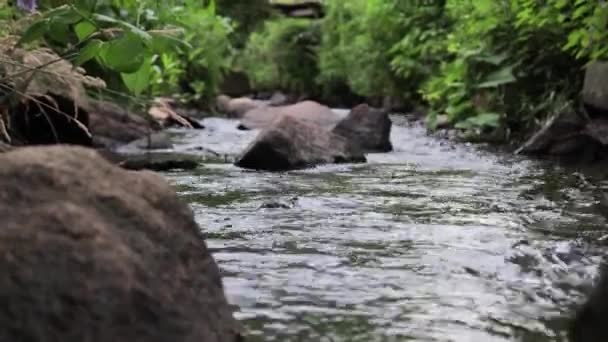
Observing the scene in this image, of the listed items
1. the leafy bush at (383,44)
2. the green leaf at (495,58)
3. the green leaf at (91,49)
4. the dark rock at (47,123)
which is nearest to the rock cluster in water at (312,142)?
the dark rock at (47,123)

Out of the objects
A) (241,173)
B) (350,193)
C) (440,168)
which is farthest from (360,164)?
(350,193)

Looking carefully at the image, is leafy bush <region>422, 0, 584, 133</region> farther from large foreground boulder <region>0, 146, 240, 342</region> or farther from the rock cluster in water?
large foreground boulder <region>0, 146, 240, 342</region>

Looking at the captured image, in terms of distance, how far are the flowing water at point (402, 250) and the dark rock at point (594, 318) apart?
0.09 metres

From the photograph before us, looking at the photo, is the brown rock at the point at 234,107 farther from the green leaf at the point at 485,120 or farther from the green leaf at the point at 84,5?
the green leaf at the point at 84,5

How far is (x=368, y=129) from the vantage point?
599 cm

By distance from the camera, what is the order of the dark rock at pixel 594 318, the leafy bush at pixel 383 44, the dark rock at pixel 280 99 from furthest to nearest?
the dark rock at pixel 280 99
the leafy bush at pixel 383 44
the dark rock at pixel 594 318

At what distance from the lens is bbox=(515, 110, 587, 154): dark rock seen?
5.04 m

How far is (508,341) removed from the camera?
1639 mm

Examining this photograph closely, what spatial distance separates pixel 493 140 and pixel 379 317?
15.9 feet

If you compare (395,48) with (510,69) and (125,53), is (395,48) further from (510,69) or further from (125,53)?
(125,53)

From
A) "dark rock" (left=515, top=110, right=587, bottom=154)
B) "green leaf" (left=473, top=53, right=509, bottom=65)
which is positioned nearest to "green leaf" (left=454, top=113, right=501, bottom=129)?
"green leaf" (left=473, top=53, right=509, bottom=65)

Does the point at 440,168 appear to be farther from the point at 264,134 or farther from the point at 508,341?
the point at 508,341

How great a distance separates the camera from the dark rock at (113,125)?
5.85 meters

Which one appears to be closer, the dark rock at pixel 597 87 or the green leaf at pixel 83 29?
the green leaf at pixel 83 29
